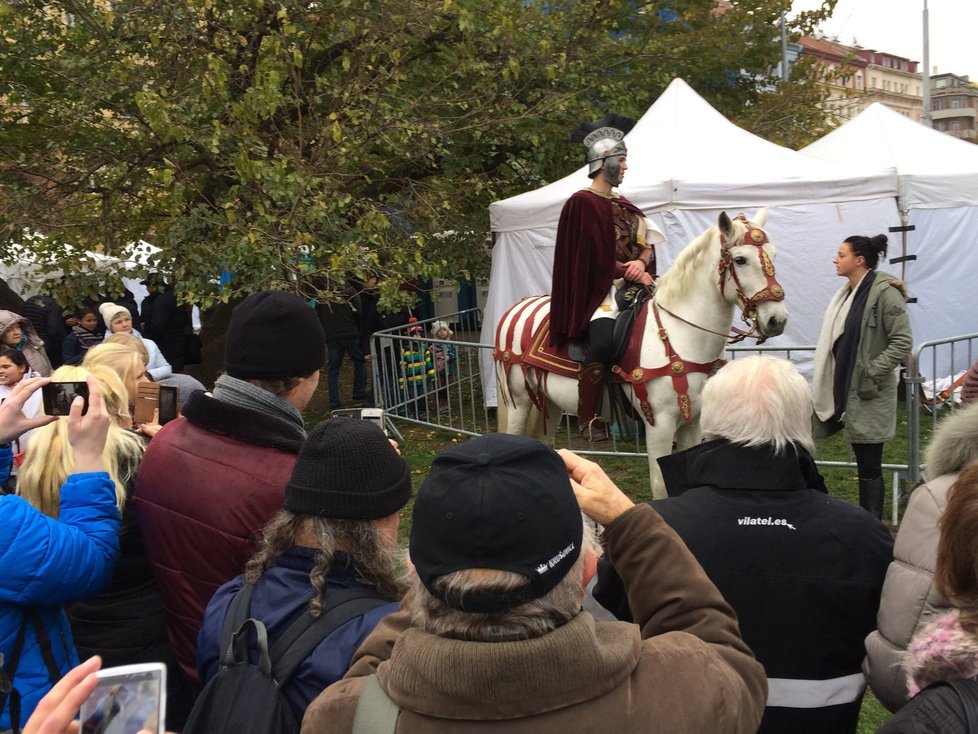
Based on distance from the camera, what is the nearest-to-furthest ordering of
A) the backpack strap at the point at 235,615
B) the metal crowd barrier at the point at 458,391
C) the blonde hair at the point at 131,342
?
the backpack strap at the point at 235,615
the blonde hair at the point at 131,342
the metal crowd barrier at the point at 458,391

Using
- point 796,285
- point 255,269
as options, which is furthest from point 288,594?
point 796,285

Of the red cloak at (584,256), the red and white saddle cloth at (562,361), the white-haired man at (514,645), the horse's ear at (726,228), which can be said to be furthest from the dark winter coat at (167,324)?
the white-haired man at (514,645)

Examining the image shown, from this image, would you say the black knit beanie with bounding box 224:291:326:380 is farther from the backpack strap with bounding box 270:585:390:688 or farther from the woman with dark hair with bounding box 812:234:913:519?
the woman with dark hair with bounding box 812:234:913:519

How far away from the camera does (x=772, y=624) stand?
216cm

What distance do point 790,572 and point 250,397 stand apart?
153 centimetres

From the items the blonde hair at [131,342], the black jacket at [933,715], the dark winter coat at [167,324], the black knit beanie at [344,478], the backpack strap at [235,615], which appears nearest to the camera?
the black jacket at [933,715]

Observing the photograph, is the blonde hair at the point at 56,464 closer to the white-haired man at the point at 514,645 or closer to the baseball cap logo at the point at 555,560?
the white-haired man at the point at 514,645

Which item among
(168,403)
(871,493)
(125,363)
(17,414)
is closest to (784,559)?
(17,414)

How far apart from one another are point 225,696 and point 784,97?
43.8 feet

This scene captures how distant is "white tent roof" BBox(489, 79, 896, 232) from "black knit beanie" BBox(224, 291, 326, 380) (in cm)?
707

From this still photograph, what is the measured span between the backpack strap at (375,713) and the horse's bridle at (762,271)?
4506mm

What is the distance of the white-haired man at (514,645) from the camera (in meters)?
1.22

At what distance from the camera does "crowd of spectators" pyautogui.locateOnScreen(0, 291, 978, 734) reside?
1.28m

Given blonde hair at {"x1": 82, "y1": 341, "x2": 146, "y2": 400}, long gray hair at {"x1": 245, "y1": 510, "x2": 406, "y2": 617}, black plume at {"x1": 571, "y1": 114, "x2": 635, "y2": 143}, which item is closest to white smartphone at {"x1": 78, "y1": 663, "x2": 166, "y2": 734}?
long gray hair at {"x1": 245, "y1": 510, "x2": 406, "y2": 617}
